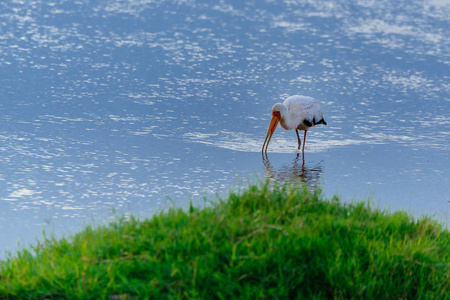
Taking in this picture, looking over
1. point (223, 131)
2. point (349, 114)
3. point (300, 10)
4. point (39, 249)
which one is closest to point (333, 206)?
point (39, 249)

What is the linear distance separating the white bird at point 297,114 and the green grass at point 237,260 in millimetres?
5218

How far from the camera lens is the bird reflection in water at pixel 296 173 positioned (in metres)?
8.82

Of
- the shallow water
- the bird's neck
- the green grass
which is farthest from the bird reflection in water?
the green grass

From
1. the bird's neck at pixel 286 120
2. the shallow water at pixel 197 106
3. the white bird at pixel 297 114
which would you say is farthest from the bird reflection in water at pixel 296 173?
the bird's neck at pixel 286 120

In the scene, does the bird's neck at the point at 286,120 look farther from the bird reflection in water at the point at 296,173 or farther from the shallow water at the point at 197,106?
the bird reflection in water at the point at 296,173

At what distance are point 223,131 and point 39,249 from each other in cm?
572

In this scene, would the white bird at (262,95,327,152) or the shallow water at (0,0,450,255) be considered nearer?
the shallow water at (0,0,450,255)

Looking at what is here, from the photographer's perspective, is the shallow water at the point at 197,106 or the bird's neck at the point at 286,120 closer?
the shallow water at the point at 197,106

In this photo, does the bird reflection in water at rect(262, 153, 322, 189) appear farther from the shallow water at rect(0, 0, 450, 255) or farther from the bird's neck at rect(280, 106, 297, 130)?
the bird's neck at rect(280, 106, 297, 130)

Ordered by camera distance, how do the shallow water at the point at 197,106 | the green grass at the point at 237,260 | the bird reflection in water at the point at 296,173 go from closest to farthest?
1. the green grass at the point at 237,260
2. the shallow water at the point at 197,106
3. the bird reflection in water at the point at 296,173

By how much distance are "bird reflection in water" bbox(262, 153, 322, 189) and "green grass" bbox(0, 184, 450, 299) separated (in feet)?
10.8

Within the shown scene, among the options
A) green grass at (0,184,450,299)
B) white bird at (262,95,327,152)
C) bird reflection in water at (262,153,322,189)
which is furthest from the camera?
white bird at (262,95,327,152)

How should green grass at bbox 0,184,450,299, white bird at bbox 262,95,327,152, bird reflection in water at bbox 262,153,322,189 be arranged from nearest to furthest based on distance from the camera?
1. green grass at bbox 0,184,450,299
2. bird reflection in water at bbox 262,153,322,189
3. white bird at bbox 262,95,327,152

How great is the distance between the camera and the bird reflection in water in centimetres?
882
